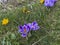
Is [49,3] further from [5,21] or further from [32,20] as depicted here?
[5,21]

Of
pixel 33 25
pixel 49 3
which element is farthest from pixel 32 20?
pixel 49 3

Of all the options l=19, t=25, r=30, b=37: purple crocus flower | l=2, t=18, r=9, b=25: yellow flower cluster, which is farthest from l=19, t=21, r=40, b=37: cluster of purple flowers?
l=2, t=18, r=9, b=25: yellow flower cluster

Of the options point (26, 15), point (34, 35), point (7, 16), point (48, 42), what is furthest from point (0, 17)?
point (48, 42)

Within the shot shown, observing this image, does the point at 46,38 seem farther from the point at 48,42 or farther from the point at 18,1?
the point at 18,1

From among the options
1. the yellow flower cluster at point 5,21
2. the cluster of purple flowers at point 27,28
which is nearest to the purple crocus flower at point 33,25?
the cluster of purple flowers at point 27,28

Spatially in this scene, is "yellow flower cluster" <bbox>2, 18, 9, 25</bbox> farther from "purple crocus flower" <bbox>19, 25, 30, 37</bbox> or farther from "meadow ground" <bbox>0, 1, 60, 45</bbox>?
"purple crocus flower" <bbox>19, 25, 30, 37</bbox>

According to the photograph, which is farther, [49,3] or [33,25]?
[49,3]
